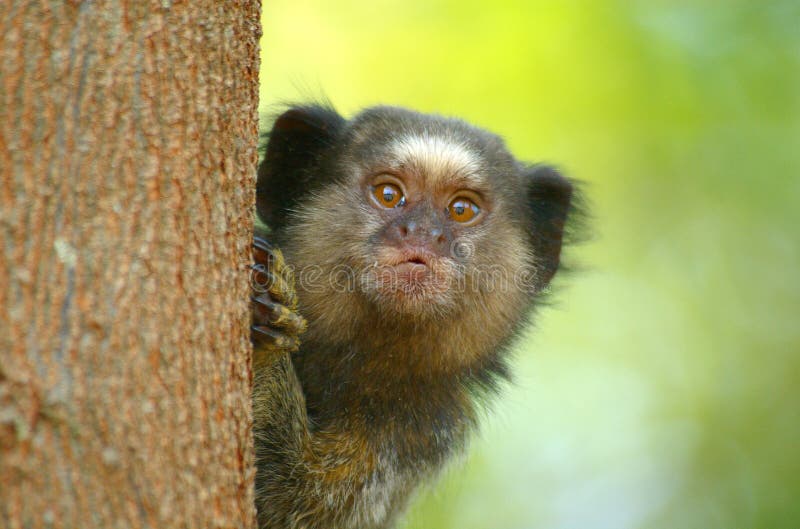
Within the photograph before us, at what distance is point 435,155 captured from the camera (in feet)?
18.0

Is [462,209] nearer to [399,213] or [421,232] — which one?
[399,213]

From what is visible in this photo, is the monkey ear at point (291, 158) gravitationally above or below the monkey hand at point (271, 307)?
above

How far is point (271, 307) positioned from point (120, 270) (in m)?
1.47

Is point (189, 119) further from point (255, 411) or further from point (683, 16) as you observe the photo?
point (683, 16)

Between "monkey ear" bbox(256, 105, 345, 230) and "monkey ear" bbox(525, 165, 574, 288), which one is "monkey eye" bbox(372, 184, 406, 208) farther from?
"monkey ear" bbox(525, 165, 574, 288)

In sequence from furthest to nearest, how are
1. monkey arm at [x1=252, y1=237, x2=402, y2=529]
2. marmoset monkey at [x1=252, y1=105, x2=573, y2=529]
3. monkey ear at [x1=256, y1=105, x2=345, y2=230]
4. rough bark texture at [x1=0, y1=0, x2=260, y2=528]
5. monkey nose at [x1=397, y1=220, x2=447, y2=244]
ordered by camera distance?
monkey ear at [x1=256, y1=105, x2=345, y2=230]
monkey nose at [x1=397, y1=220, x2=447, y2=244]
marmoset monkey at [x1=252, y1=105, x2=573, y2=529]
monkey arm at [x1=252, y1=237, x2=402, y2=529]
rough bark texture at [x1=0, y1=0, x2=260, y2=528]

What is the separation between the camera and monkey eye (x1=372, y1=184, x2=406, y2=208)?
5.45m

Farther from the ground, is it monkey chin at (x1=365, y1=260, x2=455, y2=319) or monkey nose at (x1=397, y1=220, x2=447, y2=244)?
monkey nose at (x1=397, y1=220, x2=447, y2=244)

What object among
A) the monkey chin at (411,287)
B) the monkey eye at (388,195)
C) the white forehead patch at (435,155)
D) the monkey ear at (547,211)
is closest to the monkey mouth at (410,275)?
the monkey chin at (411,287)

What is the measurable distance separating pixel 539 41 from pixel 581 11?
1.91 ft

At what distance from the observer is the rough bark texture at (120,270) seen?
243cm

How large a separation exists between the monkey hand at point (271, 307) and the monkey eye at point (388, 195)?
131cm

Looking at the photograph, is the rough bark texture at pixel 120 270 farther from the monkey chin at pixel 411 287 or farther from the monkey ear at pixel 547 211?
the monkey ear at pixel 547 211

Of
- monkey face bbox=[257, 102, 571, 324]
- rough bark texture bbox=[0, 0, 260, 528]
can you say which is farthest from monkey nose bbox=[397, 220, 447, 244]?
rough bark texture bbox=[0, 0, 260, 528]
